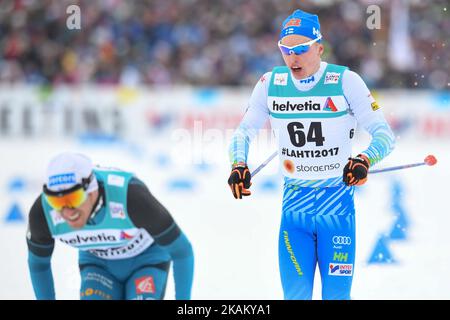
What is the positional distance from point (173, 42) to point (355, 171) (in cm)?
1524

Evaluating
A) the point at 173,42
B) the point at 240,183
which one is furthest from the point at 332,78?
the point at 173,42

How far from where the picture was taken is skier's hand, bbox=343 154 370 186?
4.93 meters

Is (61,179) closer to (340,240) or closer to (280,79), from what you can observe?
(280,79)

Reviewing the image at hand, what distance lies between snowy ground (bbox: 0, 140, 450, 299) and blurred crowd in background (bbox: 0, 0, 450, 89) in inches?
78.4

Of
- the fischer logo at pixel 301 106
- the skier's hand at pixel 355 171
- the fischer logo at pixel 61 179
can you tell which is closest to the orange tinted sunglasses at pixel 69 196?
the fischer logo at pixel 61 179

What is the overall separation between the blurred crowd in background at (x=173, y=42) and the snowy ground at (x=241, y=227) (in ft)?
6.53

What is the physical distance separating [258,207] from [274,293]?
488cm

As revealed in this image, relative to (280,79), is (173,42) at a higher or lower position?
higher

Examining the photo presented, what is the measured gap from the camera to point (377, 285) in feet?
24.4

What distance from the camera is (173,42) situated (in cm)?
1980

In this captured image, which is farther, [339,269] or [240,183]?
[339,269]

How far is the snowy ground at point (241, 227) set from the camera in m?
7.23

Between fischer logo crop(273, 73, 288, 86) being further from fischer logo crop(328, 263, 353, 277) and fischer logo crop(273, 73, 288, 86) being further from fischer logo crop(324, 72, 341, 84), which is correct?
fischer logo crop(328, 263, 353, 277)

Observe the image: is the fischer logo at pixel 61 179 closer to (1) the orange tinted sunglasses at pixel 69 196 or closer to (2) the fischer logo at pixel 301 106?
(1) the orange tinted sunglasses at pixel 69 196
